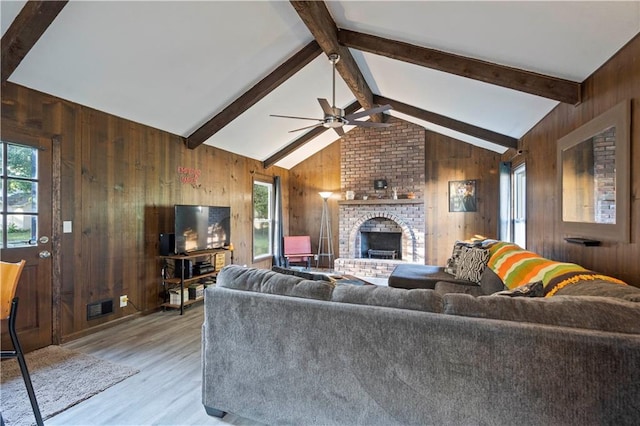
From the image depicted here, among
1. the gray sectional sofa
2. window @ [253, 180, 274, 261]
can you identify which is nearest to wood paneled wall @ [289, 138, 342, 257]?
window @ [253, 180, 274, 261]

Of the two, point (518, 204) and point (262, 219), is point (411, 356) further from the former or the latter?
point (262, 219)

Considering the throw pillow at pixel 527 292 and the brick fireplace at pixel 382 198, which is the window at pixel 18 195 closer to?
the throw pillow at pixel 527 292

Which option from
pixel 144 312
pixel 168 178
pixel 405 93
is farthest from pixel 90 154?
pixel 405 93

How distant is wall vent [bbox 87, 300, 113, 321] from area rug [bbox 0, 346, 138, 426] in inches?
18.6

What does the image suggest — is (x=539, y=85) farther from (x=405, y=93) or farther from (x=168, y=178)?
(x=168, y=178)

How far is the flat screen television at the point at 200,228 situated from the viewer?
4.04 meters

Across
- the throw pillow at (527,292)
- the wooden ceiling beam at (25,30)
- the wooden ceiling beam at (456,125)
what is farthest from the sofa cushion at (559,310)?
the wooden ceiling beam at (456,125)

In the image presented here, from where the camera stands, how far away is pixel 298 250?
6.84 metres

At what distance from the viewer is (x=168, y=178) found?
430 cm

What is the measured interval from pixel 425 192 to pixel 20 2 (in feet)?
19.9

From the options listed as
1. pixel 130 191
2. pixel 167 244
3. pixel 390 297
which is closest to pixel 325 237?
pixel 167 244

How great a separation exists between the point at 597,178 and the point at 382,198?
4.31 metres

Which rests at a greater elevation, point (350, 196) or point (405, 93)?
point (405, 93)

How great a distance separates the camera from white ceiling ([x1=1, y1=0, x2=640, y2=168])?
85.7 inches
